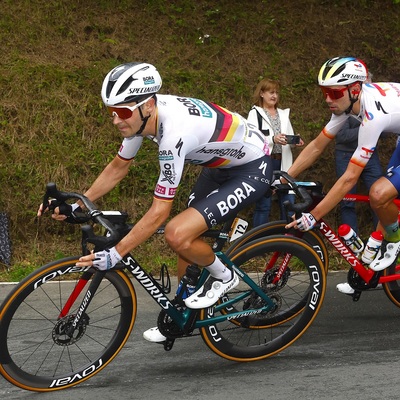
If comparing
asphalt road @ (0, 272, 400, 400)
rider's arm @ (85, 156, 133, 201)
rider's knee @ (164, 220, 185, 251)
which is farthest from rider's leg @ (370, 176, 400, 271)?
rider's arm @ (85, 156, 133, 201)

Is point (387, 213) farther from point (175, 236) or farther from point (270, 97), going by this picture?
point (270, 97)

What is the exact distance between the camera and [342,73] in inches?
247

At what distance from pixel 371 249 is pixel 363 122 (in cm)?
106

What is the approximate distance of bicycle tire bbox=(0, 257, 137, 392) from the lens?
5.25 m

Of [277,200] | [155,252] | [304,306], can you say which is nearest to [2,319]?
[304,306]

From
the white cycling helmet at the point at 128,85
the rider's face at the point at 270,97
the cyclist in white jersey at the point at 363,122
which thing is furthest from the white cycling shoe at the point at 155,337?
the rider's face at the point at 270,97

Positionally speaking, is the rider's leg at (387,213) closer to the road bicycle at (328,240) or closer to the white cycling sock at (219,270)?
the road bicycle at (328,240)

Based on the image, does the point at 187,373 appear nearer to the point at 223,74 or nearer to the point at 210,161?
the point at 210,161

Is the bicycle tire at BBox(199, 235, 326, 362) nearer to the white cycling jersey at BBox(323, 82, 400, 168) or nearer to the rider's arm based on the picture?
the white cycling jersey at BBox(323, 82, 400, 168)

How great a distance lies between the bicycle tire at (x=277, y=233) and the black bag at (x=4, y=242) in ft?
10.9

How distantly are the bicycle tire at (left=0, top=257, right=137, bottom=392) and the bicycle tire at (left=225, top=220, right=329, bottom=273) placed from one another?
3.42ft

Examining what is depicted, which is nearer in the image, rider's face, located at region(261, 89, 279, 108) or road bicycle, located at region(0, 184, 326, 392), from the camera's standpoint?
road bicycle, located at region(0, 184, 326, 392)

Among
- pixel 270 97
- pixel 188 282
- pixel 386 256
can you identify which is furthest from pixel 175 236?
pixel 270 97

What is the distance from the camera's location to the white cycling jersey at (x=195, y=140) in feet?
17.5
